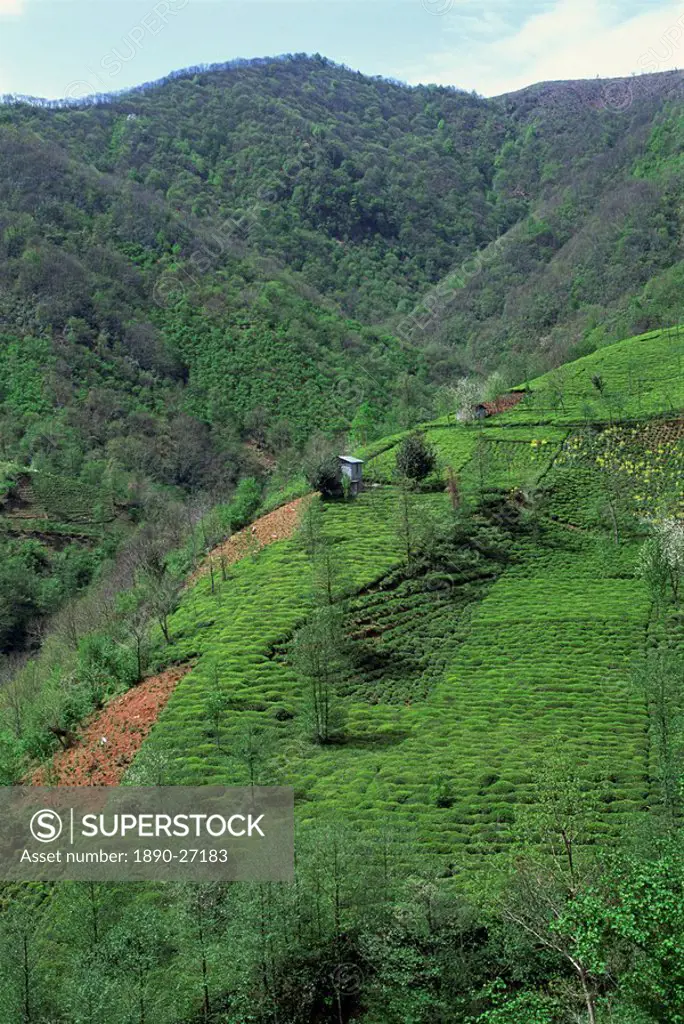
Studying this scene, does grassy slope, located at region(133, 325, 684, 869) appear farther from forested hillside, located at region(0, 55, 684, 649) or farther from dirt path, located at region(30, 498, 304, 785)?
forested hillside, located at region(0, 55, 684, 649)

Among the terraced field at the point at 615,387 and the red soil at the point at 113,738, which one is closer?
the red soil at the point at 113,738

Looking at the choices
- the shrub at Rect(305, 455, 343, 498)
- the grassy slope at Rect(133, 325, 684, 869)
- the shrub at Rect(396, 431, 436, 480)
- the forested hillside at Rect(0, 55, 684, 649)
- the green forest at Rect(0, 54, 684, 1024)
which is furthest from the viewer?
the forested hillside at Rect(0, 55, 684, 649)

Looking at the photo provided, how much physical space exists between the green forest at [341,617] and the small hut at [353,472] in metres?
0.72

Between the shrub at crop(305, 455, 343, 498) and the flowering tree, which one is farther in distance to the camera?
the shrub at crop(305, 455, 343, 498)

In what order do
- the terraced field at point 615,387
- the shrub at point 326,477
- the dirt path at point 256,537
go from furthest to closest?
the terraced field at point 615,387, the shrub at point 326,477, the dirt path at point 256,537

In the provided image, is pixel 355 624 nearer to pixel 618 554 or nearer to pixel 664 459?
pixel 618 554

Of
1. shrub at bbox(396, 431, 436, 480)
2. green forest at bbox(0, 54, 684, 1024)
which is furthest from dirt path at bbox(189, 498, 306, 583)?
shrub at bbox(396, 431, 436, 480)

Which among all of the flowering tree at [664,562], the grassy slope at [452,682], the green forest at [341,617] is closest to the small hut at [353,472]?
the green forest at [341,617]

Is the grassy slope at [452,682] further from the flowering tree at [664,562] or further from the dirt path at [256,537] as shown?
the dirt path at [256,537]

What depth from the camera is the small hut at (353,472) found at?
6338 cm

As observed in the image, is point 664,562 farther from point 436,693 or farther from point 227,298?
point 227,298

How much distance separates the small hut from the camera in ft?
208

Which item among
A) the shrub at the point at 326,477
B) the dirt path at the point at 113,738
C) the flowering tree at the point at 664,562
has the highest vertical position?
the shrub at the point at 326,477

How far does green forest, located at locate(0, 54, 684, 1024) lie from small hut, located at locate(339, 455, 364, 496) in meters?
0.72
